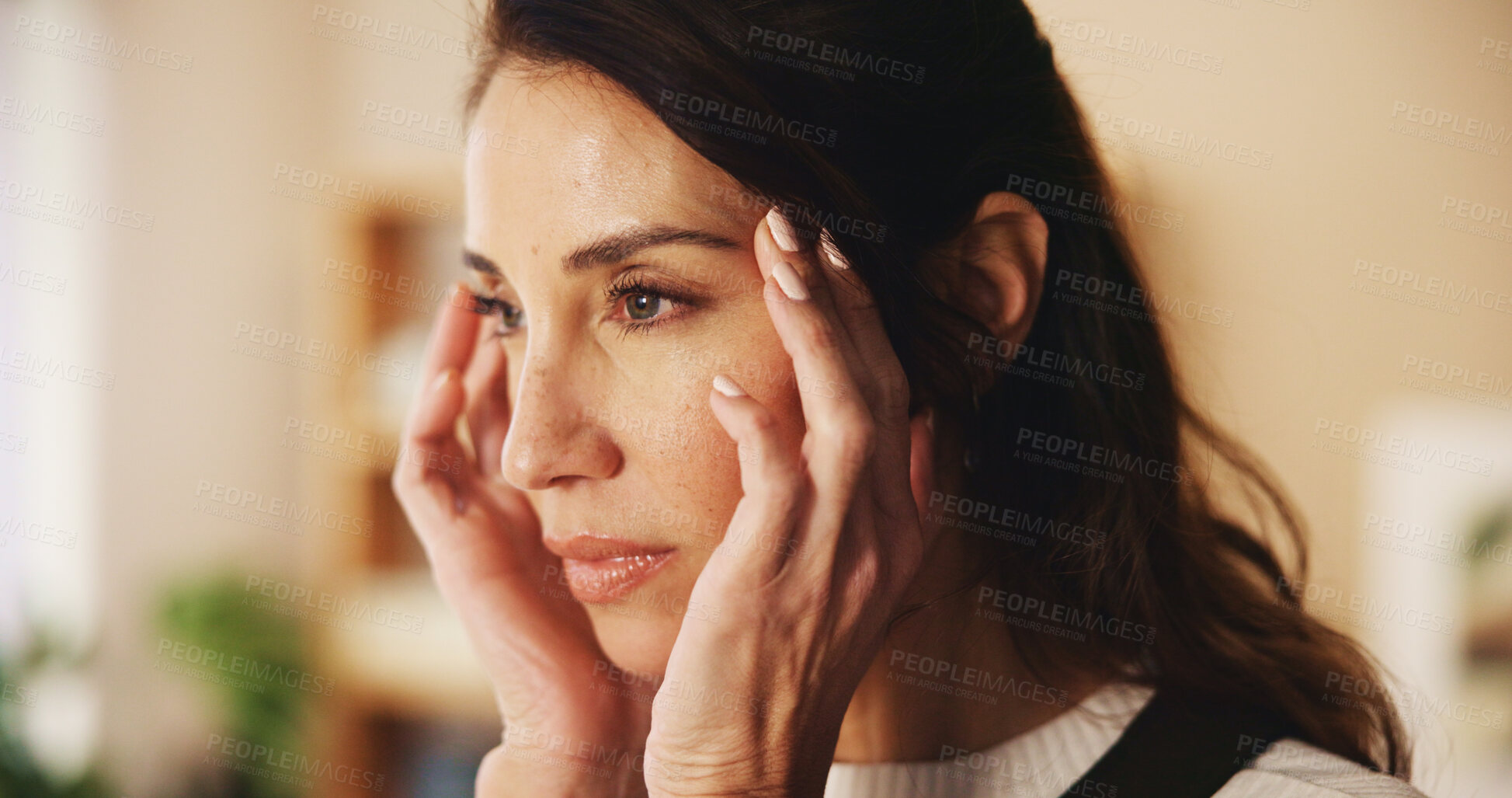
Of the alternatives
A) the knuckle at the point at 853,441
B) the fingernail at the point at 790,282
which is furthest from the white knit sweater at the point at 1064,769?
the fingernail at the point at 790,282

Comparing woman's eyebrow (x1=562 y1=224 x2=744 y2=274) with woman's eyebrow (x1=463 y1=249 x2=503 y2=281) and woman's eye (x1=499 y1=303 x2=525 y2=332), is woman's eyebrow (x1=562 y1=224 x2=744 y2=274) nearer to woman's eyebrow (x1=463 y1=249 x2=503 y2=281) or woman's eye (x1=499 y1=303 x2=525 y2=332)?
woman's eyebrow (x1=463 y1=249 x2=503 y2=281)

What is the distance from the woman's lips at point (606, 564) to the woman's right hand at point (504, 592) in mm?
227

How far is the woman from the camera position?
2.62ft

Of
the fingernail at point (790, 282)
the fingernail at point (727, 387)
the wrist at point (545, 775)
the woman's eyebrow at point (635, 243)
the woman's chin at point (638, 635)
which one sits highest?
the woman's eyebrow at point (635, 243)

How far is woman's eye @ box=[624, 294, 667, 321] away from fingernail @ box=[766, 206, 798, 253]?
126 millimetres

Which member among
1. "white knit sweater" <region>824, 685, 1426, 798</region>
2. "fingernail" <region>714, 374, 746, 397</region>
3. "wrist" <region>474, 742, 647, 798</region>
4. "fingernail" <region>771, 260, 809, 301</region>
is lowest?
"wrist" <region>474, 742, 647, 798</region>

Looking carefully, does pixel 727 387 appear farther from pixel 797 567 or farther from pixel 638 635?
pixel 638 635

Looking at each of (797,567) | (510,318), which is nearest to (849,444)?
(797,567)

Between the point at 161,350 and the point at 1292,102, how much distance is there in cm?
249

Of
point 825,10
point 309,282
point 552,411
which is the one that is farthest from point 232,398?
point 825,10

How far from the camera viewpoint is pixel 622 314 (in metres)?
0.85

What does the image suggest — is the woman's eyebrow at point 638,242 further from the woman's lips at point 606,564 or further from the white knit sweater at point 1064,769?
the white knit sweater at point 1064,769

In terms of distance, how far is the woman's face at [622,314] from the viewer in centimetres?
81

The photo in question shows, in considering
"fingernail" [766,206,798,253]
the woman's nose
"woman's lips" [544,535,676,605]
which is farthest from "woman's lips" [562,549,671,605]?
"fingernail" [766,206,798,253]
